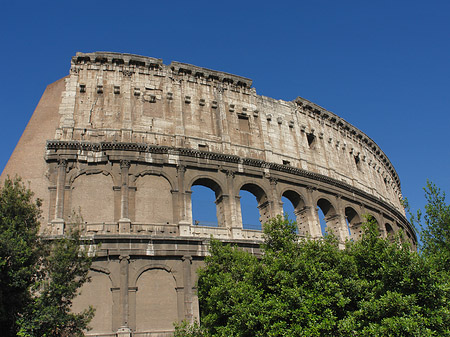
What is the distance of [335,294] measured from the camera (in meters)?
13.6

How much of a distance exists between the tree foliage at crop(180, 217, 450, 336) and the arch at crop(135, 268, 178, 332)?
3.24m

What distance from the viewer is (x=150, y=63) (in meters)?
24.7

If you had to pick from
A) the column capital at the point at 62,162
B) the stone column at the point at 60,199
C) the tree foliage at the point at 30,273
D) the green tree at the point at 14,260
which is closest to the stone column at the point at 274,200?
the stone column at the point at 60,199

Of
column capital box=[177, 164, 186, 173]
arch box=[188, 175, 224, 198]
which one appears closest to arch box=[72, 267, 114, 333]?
column capital box=[177, 164, 186, 173]

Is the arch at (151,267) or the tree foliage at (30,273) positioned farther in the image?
the arch at (151,267)

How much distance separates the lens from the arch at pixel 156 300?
18.6 meters

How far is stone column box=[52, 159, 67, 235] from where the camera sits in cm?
1947

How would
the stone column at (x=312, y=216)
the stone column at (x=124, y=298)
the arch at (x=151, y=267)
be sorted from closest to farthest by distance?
the stone column at (x=124, y=298)
the arch at (x=151, y=267)
the stone column at (x=312, y=216)

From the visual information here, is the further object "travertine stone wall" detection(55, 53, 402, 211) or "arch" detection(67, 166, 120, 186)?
"travertine stone wall" detection(55, 53, 402, 211)

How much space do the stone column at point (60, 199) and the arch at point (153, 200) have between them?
332cm

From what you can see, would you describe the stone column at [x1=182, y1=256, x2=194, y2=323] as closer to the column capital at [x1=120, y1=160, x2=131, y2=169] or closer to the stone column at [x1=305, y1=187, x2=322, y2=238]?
the column capital at [x1=120, y1=160, x2=131, y2=169]

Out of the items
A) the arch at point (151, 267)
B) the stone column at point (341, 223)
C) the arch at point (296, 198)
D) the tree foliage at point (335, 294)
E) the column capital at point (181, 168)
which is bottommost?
the tree foliage at point (335, 294)

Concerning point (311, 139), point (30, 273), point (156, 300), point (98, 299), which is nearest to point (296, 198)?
point (311, 139)

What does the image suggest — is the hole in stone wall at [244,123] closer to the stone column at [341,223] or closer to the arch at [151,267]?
the stone column at [341,223]
